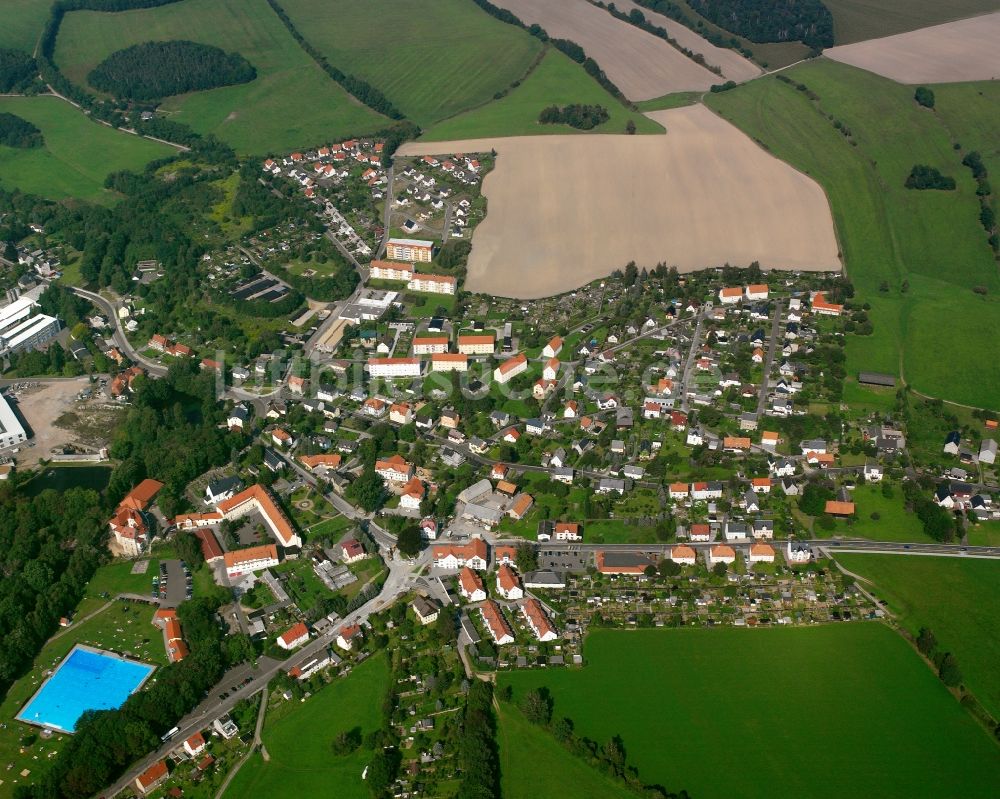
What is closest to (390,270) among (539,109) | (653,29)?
(539,109)

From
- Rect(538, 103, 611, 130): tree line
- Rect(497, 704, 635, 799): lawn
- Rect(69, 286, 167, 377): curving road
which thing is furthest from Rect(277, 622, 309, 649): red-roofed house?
Rect(538, 103, 611, 130): tree line

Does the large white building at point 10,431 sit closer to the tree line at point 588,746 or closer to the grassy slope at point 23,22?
the tree line at point 588,746

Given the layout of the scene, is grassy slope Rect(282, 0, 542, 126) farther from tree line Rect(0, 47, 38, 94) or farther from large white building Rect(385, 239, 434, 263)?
tree line Rect(0, 47, 38, 94)

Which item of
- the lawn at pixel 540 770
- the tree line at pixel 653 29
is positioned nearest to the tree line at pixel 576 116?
the tree line at pixel 653 29

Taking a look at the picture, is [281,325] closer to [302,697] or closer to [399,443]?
[399,443]

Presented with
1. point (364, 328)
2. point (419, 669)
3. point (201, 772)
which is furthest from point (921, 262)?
point (201, 772)
